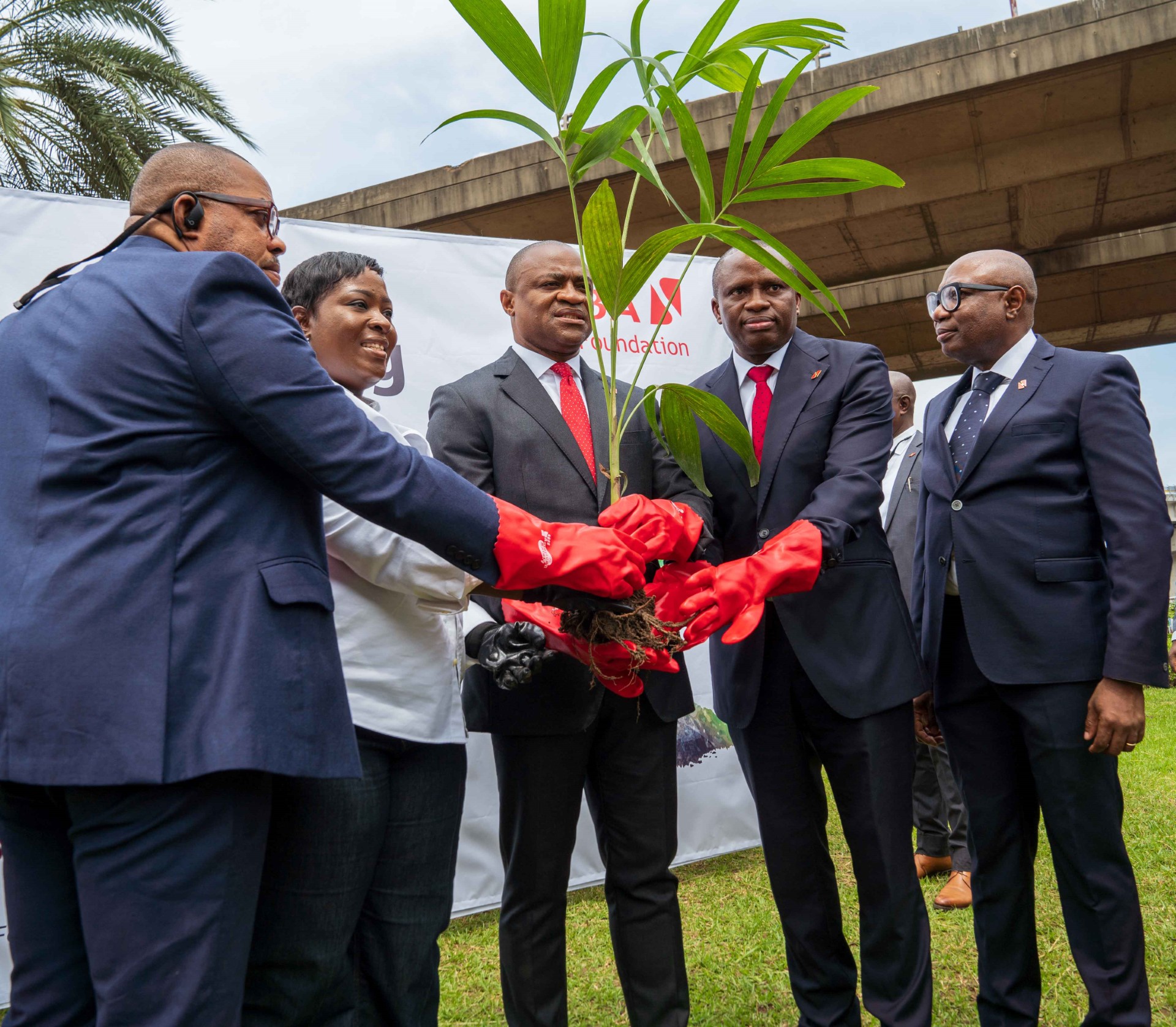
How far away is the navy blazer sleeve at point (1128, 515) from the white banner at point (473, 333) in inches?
85.5

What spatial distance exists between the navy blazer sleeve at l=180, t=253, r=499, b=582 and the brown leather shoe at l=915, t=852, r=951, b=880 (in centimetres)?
338

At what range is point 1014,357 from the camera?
8.59ft

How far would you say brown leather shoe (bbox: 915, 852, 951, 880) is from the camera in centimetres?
420

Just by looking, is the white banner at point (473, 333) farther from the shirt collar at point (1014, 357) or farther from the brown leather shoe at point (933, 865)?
the shirt collar at point (1014, 357)

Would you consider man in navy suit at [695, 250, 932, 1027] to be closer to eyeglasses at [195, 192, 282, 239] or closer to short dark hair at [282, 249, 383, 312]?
short dark hair at [282, 249, 383, 312]

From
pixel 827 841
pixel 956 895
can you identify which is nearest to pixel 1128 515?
pixel 827 841

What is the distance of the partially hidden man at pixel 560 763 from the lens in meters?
2.34

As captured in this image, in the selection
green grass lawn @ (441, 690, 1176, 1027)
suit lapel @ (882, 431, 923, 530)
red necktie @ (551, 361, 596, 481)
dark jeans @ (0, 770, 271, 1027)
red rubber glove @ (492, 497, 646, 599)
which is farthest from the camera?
suit lapel @ (882, 431, 923, 530)

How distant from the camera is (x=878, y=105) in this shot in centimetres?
827

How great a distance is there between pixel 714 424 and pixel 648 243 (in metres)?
0.42

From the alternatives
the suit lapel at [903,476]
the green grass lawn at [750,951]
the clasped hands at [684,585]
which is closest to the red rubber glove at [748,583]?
the clasped hands at [684,585]

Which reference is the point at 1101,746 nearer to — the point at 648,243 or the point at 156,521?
the point at 648,243

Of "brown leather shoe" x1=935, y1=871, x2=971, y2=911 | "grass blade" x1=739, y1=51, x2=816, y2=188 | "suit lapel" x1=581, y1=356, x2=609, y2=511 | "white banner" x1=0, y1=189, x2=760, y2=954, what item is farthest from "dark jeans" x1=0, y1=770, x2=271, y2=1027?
"brown leather shoe" x1=935, y1=871, x2=971, y2=911

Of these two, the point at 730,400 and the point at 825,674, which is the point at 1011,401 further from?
the point at 825,674
